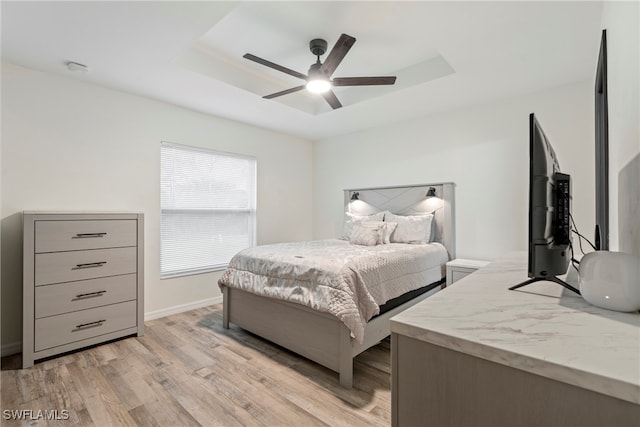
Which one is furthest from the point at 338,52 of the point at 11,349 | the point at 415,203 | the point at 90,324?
the point at 11,349

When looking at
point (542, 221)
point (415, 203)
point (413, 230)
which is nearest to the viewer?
→ point (542, 221)

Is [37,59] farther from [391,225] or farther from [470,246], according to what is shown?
[470,246]

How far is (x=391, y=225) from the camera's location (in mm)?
3561

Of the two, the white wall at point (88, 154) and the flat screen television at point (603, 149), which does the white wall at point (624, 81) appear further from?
the white wall at point (88, 154)

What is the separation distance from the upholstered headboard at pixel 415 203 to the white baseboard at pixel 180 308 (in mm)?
2293

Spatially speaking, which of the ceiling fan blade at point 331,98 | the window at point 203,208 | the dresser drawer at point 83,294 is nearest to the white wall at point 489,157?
the ceiling fan blade at point 331,98

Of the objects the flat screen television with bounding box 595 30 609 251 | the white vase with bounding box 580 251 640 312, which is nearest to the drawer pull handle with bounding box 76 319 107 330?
the white vase with bounding box 580 251 640 312

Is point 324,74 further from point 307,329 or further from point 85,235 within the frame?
point 85,235

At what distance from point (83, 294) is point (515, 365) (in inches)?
119

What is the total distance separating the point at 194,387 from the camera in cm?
192

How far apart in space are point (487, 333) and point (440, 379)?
0.15 m

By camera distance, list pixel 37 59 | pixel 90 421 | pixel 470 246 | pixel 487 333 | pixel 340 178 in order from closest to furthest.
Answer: pixel 487 333 < pixel 90 421 < pixel 37 59 < pixel 470 246 < pixel 340 178

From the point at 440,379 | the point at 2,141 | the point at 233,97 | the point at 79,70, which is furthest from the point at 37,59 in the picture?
the point at 440,379

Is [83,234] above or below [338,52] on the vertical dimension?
below
